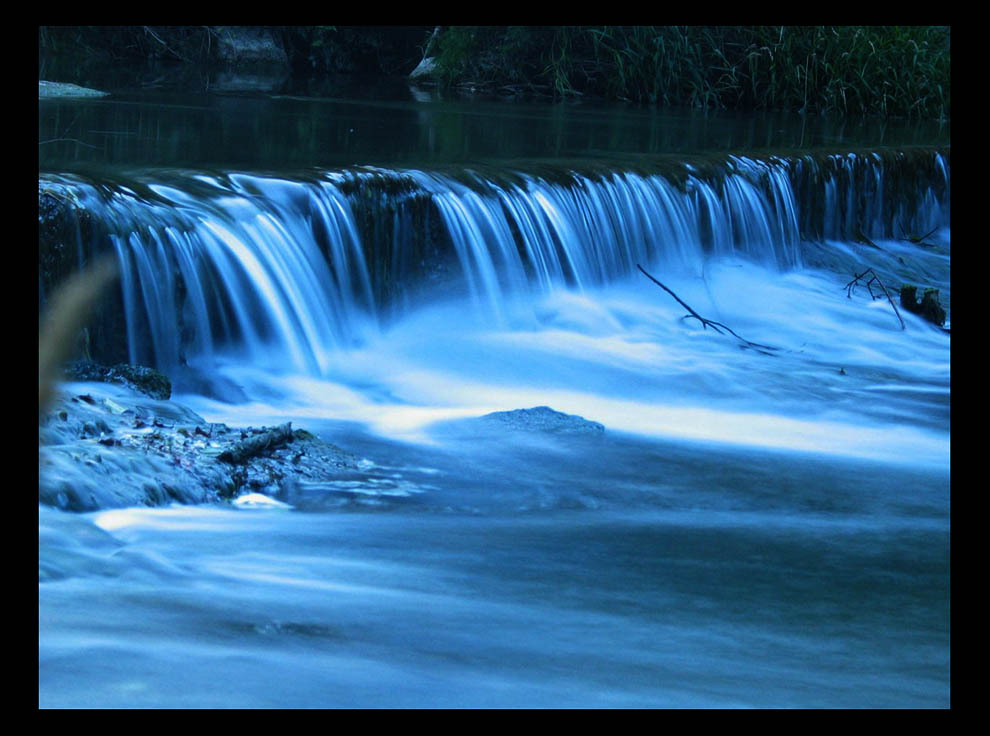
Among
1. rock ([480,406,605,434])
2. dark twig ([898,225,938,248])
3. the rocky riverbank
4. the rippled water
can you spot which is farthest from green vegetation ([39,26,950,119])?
the rocky riverbank

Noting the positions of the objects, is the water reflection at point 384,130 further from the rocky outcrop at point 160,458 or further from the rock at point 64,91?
the rocky outcrop at point 160,458

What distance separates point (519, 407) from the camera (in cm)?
618

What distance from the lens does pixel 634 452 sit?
17.3 ft

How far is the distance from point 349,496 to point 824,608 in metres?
1.57

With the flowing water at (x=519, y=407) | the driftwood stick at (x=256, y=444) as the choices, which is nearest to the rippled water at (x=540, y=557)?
the flowing water at (x=519, y=407)

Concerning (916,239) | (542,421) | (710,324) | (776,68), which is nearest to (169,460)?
(542,421)

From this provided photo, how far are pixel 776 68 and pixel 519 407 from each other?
1073 cm

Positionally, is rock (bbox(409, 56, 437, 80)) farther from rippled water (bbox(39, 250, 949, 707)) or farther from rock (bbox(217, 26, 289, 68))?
rippled water (bbox(39, 250, 949, 707))

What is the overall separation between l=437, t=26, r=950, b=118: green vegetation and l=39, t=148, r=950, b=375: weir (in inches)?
207

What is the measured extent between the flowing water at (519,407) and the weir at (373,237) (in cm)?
2

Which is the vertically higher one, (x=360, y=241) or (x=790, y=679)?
(x=360, y=241)

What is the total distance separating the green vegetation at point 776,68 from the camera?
15.5 m
